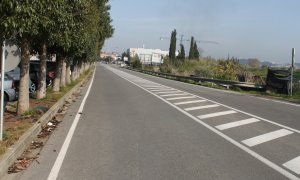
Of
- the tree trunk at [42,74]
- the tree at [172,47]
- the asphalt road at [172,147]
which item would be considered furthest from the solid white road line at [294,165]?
the tree at [172,47]

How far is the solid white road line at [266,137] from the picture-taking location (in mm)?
10288

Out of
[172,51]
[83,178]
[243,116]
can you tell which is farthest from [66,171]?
[172,51]

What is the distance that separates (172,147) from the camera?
950cm

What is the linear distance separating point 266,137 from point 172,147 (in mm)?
2739

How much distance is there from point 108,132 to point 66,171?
3.97m

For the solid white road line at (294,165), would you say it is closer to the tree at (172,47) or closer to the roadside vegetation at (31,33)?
the roadside vegetation at (31,33)

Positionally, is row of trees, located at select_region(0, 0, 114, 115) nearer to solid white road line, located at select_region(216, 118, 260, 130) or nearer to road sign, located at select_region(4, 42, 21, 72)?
road sign, located at select_region(4, 42, 21, 72)

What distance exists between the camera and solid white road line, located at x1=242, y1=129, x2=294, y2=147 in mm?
10288

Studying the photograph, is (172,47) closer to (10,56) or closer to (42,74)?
(42,74)

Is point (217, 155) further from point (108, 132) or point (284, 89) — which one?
point (284, 89)

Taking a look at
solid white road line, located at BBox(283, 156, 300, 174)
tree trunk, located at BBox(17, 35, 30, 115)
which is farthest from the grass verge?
solid white road line, located at BBox(283, 156, 300, 174)

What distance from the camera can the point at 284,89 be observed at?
29094mm

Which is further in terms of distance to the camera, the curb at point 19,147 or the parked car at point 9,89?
the parked car at point 9,89

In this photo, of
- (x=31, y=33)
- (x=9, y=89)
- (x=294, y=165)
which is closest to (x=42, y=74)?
(x=9, y=89)
